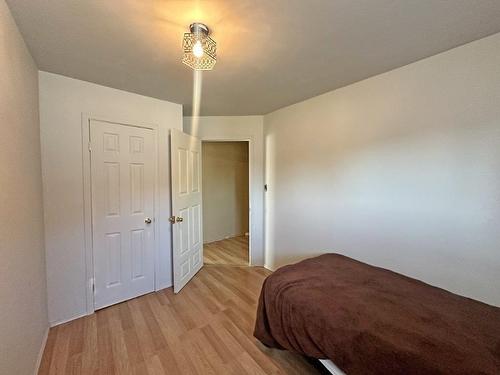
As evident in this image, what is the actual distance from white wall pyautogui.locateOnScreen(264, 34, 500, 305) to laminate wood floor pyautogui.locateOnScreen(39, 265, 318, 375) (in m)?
1.19

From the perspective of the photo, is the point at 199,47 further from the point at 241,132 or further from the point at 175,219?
the point at 241,132

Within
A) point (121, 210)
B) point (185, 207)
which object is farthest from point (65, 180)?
point (185, 207)

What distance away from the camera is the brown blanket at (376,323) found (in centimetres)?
105

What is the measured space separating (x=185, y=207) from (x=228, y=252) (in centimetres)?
165

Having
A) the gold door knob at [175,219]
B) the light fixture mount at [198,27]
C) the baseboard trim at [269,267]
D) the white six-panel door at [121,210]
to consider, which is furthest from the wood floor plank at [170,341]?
the light fixture mount at [198,27]

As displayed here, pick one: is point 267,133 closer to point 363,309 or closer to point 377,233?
point 377,233

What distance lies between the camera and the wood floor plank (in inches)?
65.0

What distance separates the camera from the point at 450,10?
49.8 inches

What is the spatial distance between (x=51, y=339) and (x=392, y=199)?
123 inches

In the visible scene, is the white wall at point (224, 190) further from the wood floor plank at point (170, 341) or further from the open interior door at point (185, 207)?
the wood floor plank at point (170, 341)

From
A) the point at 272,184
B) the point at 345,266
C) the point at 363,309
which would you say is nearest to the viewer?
the point at 363,309

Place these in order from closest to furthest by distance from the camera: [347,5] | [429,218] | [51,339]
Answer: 1. [347,5]
2. [429,218]
3. [51,339]

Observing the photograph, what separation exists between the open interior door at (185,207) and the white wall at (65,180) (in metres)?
0.80

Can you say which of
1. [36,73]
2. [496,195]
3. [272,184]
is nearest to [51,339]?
[36,73]
